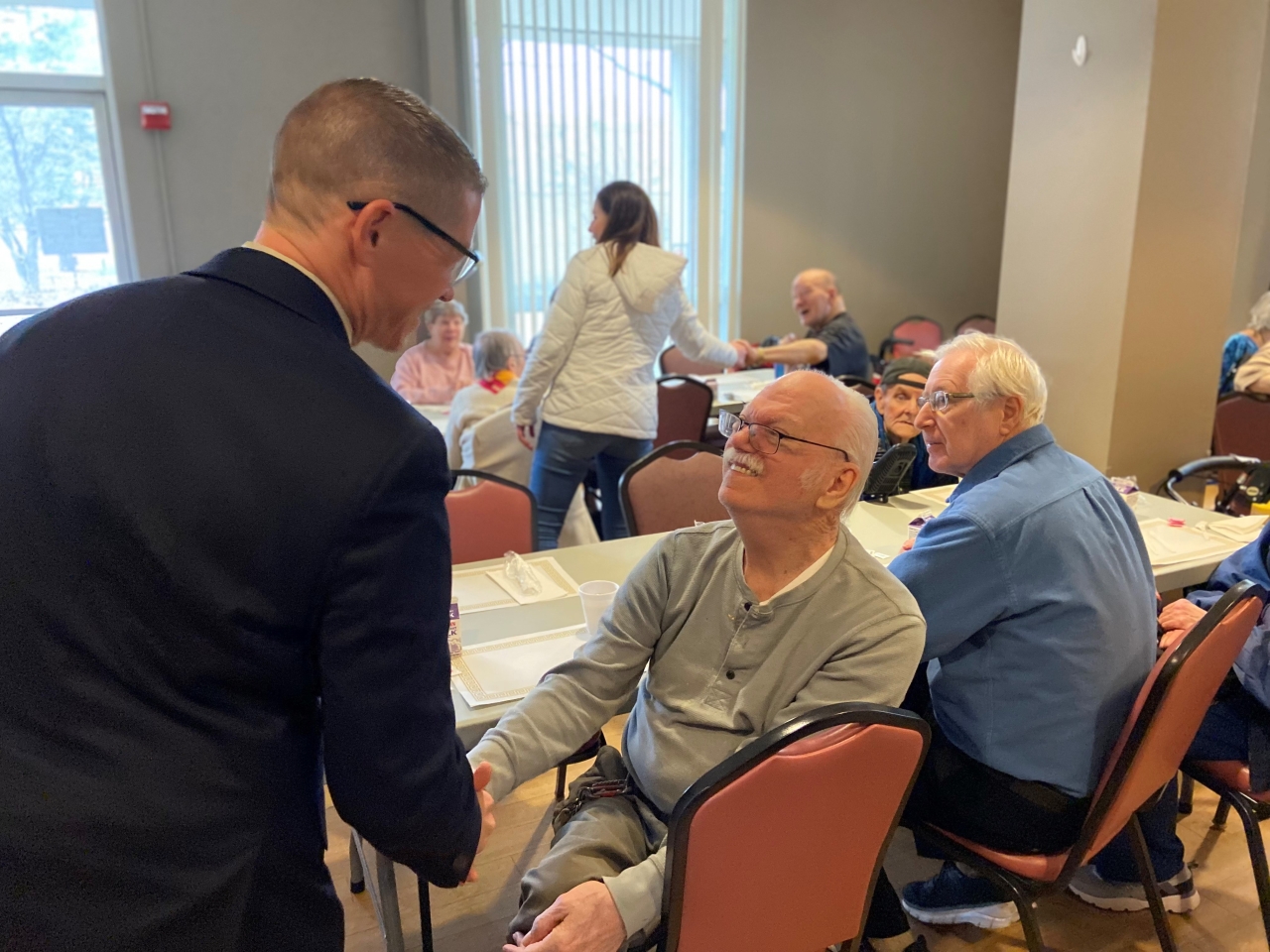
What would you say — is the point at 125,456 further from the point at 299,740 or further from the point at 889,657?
the point at 889,657

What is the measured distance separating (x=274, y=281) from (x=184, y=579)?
0.31 metres

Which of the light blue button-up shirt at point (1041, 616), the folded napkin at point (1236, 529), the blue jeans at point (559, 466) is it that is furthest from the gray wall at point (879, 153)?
the light blue button-up shirt at point (1041, 616)

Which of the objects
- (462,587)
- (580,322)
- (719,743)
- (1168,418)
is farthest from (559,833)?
(1168,418)

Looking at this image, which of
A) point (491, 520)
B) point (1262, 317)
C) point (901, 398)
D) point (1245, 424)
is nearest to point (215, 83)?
point (491, 520)

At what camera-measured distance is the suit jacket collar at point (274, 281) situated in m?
0.91

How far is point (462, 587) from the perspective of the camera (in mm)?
2199

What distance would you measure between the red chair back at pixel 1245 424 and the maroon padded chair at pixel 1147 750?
278 centimetres

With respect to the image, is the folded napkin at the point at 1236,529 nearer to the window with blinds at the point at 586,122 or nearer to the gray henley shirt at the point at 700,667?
the gray henley shirt at the point at 700,667

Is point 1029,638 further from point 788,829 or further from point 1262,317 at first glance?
point 1262,317

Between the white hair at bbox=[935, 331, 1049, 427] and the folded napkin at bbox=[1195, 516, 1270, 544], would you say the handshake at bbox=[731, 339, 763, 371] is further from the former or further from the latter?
the white hair at bbox=[935, 331, 1049, 427]

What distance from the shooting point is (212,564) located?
2.79 ft

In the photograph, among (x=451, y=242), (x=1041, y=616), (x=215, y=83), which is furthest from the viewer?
(x=215, y=83)

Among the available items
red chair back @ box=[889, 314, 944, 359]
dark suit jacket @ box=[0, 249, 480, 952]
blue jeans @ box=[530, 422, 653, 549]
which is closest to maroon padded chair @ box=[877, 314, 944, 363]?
red chair back @ box=[889, 314, 944, 359]

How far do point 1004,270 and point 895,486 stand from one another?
2.47 meters
